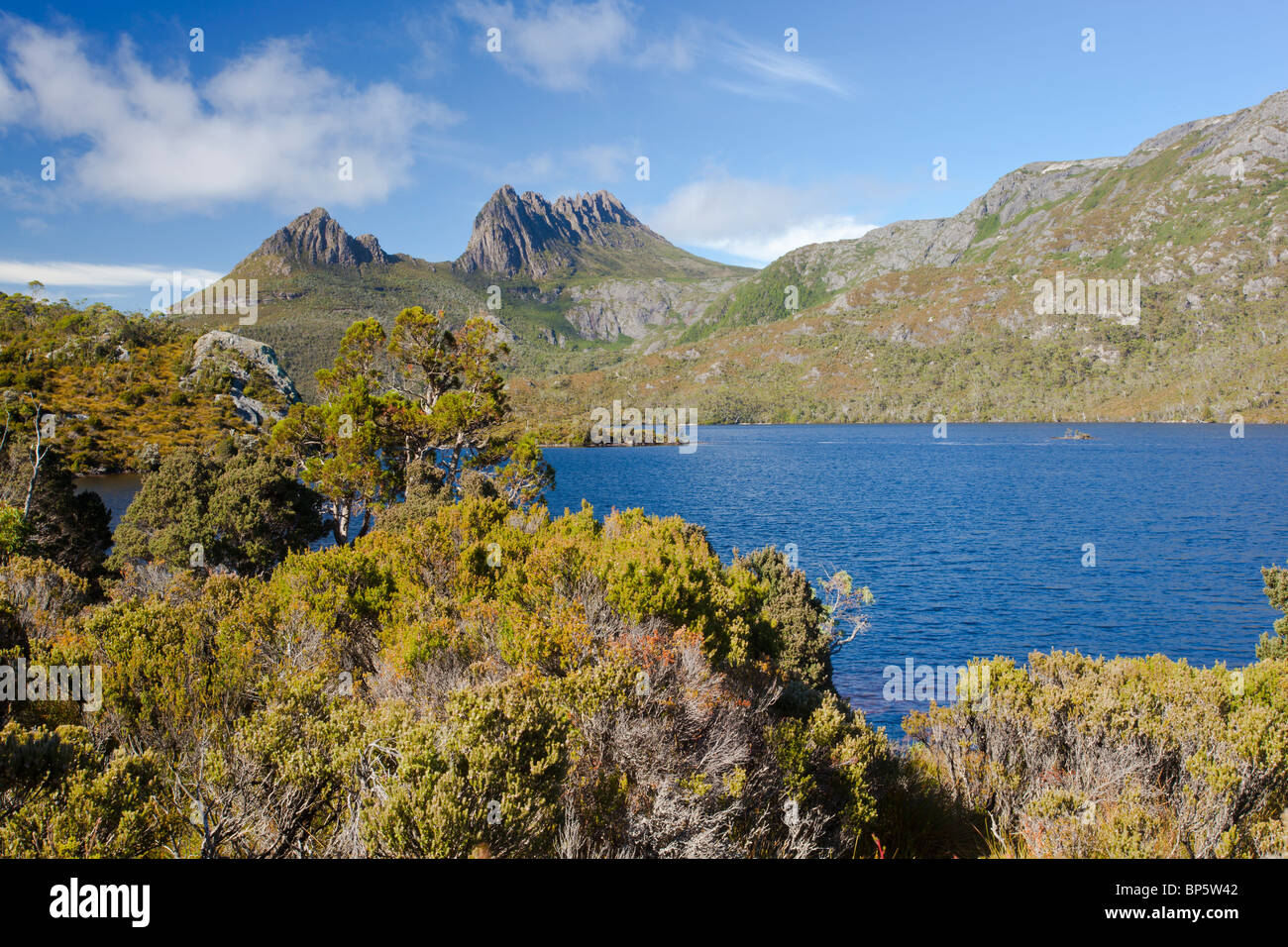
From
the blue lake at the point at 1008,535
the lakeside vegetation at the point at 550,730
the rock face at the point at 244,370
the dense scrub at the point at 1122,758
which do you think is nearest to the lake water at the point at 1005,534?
the blue lake at the point at 1008,535

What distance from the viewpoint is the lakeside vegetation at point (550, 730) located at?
6.01m

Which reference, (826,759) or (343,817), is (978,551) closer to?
(826,759)

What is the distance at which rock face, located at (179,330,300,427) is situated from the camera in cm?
10006

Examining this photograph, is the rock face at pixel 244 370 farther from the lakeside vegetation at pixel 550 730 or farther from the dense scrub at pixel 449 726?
the dense scrub at pixel 449 726

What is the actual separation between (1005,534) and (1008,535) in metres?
0.50

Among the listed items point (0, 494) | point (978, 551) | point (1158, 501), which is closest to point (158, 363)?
point (0, 494)

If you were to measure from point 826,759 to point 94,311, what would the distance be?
5941 inches

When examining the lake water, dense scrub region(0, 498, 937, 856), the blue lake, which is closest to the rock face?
the lake water

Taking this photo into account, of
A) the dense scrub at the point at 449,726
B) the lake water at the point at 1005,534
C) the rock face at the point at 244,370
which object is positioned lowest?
the lake water at the point at 1005,534

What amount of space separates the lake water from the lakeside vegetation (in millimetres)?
14558

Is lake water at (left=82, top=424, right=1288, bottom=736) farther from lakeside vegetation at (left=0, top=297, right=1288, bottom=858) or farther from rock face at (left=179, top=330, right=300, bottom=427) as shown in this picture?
rock face at (left=179, top=330, right=300, bottom=427)

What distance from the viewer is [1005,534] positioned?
202 feet

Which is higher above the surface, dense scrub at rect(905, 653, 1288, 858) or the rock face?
the rock face

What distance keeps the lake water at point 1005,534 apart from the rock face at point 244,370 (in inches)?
882
